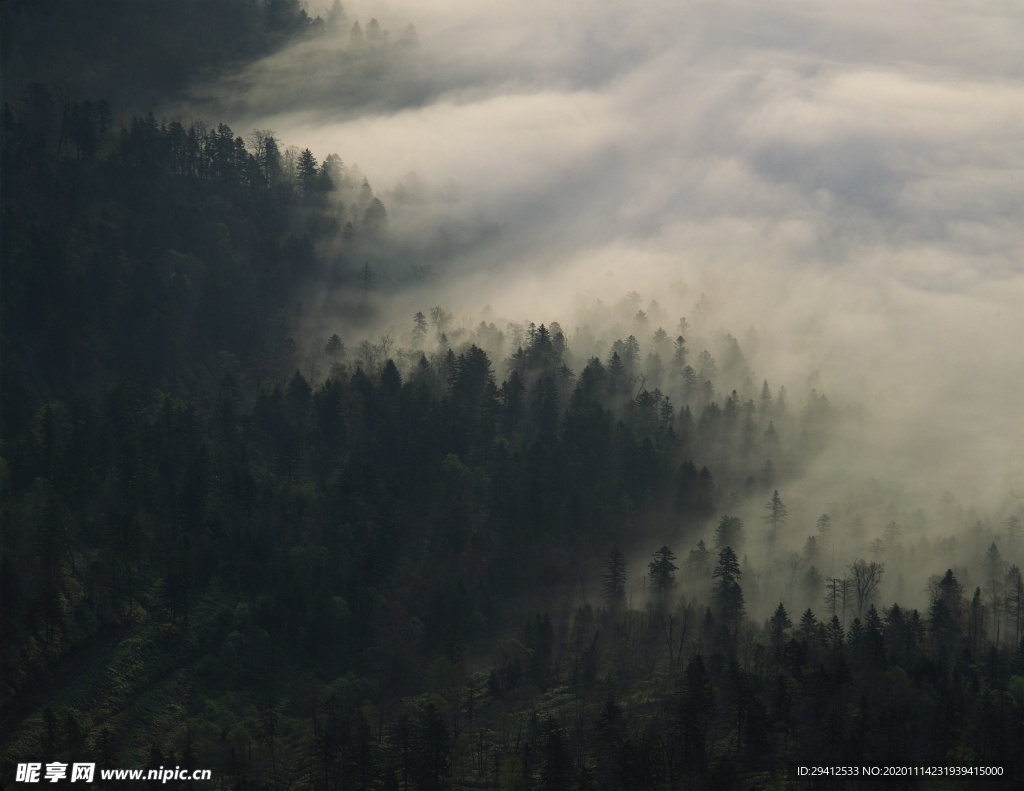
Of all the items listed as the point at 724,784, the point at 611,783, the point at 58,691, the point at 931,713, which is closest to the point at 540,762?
the point at 611,783

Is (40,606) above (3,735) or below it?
above

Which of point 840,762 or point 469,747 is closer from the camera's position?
point 840,762

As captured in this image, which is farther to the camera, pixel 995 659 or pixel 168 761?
pixel 995 659

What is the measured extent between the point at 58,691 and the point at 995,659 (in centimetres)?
11874

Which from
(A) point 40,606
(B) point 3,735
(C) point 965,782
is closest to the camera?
(C) point 965,782

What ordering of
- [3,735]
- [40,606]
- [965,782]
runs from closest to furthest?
1. [965,782]
2. [3,735]
3. [40,606]

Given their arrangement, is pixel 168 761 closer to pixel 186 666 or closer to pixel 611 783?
pixel 186 666

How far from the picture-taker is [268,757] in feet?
609

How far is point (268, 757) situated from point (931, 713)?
8030cm

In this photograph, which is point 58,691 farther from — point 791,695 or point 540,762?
point 791,695

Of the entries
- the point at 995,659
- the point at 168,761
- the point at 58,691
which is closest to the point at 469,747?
the point at 168,761

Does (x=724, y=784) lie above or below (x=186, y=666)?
below

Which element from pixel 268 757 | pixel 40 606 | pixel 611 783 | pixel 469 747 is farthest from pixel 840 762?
pixel 40 606

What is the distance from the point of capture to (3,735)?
177 metres
